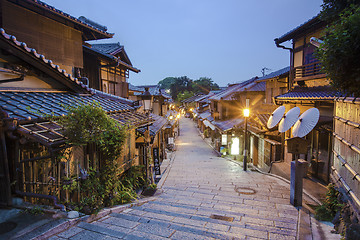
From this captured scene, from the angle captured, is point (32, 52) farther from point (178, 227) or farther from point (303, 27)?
point (303, 27)

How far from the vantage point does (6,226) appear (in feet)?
15.8

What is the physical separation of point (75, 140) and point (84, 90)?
540 centimetres

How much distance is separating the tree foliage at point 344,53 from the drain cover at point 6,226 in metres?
7.68

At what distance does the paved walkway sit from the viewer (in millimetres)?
5123

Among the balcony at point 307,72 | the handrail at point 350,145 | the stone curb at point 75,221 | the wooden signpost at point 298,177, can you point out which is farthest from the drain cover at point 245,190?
the balcony at point 307,72

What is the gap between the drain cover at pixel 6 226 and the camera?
15.2 ft

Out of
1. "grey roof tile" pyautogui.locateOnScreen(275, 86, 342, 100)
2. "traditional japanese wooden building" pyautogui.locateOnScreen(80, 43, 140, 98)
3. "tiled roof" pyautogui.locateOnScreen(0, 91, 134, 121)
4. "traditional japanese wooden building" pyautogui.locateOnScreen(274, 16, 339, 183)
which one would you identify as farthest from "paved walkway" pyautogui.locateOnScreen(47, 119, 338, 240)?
"traditional japanese wooden building" pyautogui.locateOnScreen(80, 43, 140, 98)

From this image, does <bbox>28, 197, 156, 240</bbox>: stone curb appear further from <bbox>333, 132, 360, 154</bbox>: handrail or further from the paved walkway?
<bbox>333, 132, 360, 154</bbox>: handrail

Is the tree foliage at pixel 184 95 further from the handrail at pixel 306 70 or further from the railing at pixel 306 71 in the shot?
the railing at pixel 306 71

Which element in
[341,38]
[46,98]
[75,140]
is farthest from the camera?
[46,98]

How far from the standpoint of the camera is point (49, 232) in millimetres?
4625

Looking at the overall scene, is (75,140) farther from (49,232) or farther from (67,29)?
(67,29)

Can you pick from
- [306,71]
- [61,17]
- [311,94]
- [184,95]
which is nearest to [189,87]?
[184,95]

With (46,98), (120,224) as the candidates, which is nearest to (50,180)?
(120,224)
